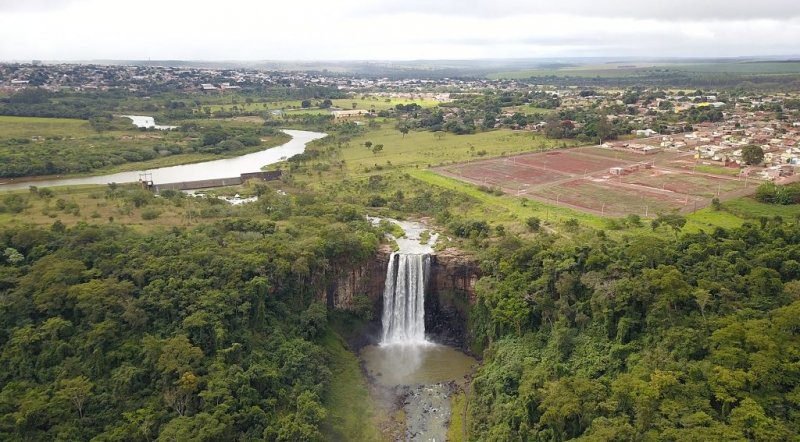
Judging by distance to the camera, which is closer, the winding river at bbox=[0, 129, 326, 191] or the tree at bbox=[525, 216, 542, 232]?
the tree at bbox=[525, 216, 542, 232]

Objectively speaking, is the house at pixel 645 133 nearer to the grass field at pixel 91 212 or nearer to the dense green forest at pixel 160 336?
the dense green forest at pixel 160 336

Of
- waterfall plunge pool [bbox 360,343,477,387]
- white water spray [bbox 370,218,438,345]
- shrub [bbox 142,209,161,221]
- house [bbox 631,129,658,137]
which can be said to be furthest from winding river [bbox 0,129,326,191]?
house [bbox 631,129,658,137]

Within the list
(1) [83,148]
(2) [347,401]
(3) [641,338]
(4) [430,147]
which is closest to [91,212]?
(2) [347,401]

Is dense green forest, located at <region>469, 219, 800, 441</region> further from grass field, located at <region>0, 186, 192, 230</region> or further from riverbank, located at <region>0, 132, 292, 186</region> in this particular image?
riverbank, located at <region>0, 132, 292, 186</region>

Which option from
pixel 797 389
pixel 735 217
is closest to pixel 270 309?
pixel 797 389

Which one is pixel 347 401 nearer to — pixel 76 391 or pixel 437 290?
pixel 437 290

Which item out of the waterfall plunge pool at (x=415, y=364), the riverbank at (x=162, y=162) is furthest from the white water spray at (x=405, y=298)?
the riverbank at (x=162, y=162)
